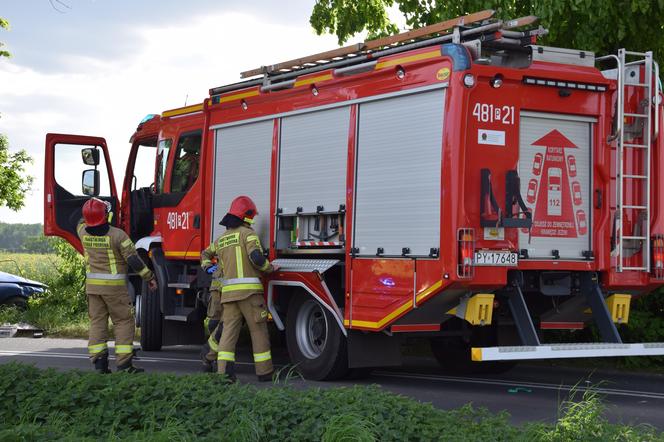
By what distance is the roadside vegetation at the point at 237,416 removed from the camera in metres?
5.97

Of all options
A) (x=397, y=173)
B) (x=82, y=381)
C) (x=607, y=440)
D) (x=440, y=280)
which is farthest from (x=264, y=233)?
(x=607, y=440)

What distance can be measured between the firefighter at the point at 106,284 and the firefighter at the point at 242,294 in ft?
2.96

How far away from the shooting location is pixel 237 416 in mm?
6352

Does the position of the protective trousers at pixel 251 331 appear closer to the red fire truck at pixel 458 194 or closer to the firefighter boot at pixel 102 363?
the red fire truck at pixel 458 194

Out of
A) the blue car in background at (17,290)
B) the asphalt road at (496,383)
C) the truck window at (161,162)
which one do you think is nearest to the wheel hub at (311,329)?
the asphalt road at (496,383)

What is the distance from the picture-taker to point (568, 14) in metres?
12.2

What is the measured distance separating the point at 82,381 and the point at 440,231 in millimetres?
3265

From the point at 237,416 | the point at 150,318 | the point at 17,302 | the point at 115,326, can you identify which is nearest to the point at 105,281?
the point at 115,326

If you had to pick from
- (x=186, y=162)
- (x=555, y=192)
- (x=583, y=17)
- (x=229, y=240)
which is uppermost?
(x=583, y=17)

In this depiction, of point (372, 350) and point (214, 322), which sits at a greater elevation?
point (214, 322)

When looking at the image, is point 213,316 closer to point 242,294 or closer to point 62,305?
point 242,294

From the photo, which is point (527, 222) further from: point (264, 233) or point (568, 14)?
point (568, 14)

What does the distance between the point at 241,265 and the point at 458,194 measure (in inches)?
96.4

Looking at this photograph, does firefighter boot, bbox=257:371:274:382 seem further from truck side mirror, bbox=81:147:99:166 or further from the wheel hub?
truck side mirror, bbox=81:147:99:166
